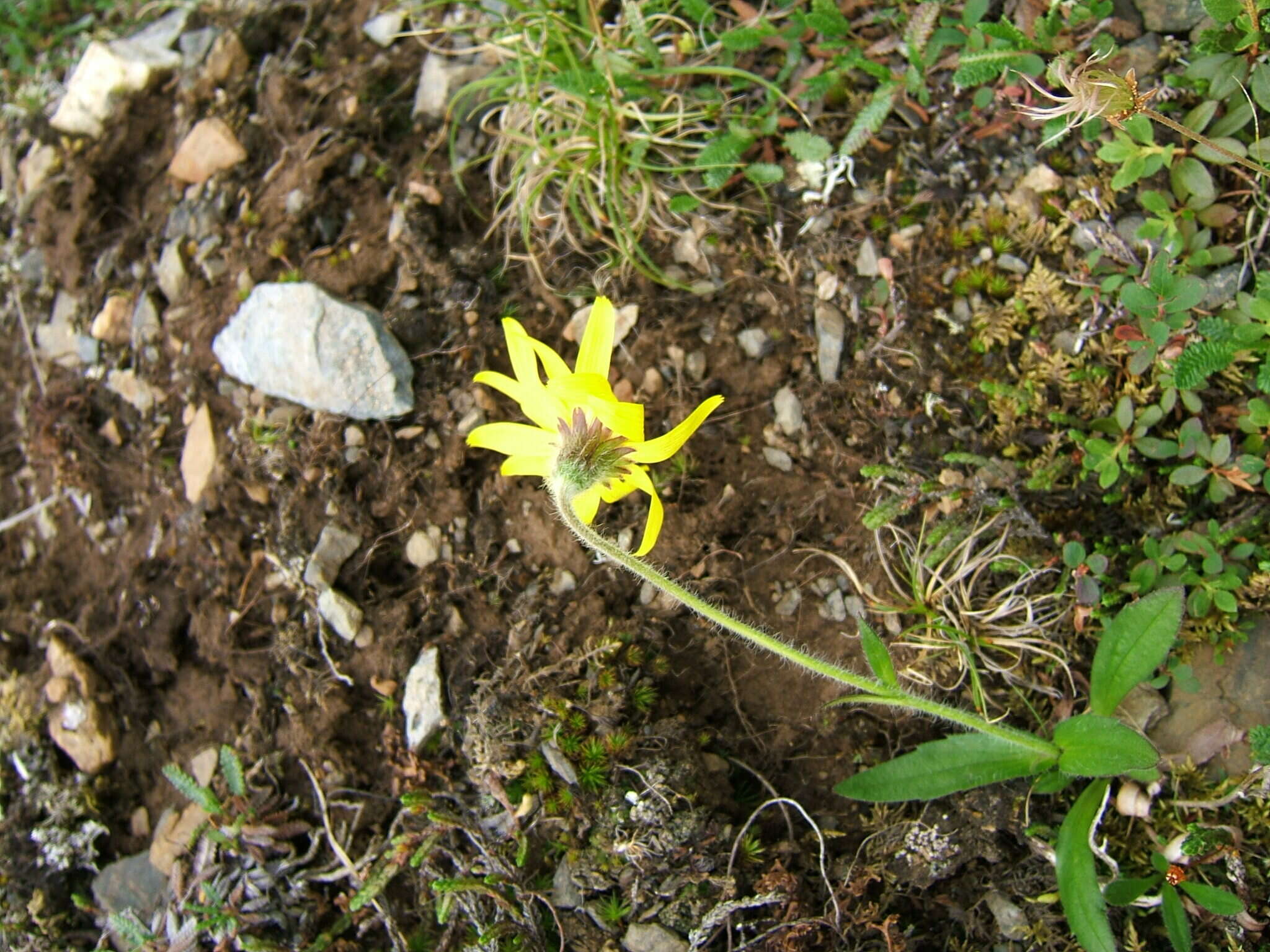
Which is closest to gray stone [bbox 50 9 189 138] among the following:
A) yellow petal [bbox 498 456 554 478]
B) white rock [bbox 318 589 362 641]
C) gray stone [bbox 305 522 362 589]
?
gray stone [bbox 305 522 362 589]

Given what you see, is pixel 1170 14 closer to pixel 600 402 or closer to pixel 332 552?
pixel 600 402

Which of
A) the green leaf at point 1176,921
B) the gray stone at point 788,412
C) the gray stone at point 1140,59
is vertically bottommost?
the green leaf at point 1176,921

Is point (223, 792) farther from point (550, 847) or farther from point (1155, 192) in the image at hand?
point (1155, 192)

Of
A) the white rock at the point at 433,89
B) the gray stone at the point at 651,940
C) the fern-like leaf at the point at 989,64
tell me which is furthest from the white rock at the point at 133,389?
the fern-like leaf at the point at 989,64

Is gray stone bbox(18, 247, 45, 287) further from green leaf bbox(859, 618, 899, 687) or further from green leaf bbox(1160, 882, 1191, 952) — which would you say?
green leaf bbox(1160, 882, 1191, 952)

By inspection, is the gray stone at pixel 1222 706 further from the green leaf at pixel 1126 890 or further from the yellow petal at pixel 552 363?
the yellow petal at pixel 552 363

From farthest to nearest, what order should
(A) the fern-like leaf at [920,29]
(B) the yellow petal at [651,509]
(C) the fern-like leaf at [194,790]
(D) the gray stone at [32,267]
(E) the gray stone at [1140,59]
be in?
(D) the gray stone at [32,267] < (C) the fern-like leaf at [194,790] < (A) the fern-like leaf at [920,29] < (E) the gray stone at [1140,59] < (B) the yellow petal at [651,509]

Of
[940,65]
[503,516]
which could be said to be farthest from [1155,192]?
[503,516]

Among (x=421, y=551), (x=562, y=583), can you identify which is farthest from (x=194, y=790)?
(x=562, y=583)
